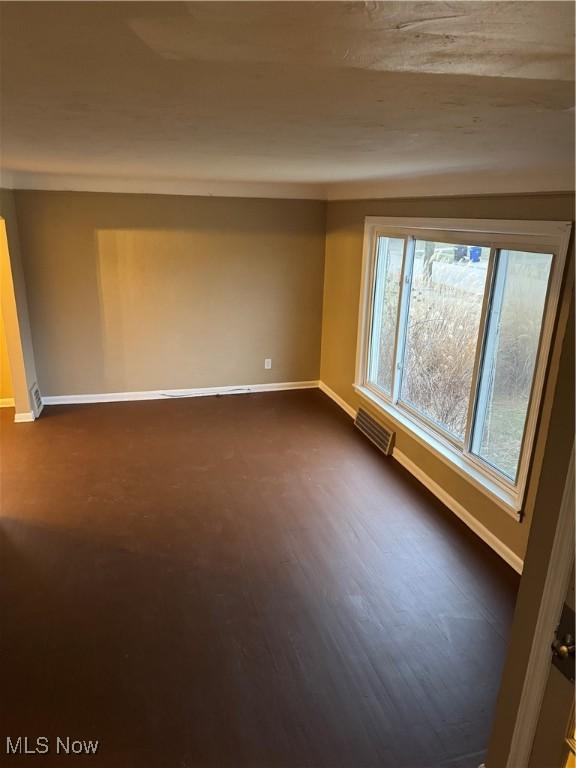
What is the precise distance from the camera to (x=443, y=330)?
3.89 meters

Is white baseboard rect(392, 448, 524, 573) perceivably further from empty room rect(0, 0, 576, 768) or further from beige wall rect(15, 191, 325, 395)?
beige wall rect(15, 191, 325, 395)

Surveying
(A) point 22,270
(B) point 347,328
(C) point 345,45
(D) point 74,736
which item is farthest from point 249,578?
(A) point 22,270

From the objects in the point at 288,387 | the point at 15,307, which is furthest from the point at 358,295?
the point at 15,307

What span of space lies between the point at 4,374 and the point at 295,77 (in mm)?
5084

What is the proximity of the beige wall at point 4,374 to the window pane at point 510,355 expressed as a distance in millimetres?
4370

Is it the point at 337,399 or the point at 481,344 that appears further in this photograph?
the point at 337,399

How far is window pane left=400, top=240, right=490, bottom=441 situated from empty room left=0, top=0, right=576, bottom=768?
0.10 ft

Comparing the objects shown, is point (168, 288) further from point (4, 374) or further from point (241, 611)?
point (241, 611)

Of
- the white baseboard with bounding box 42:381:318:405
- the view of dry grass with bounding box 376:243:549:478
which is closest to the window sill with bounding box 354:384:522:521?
the view of dry grass with bounding box 376:243:549:478

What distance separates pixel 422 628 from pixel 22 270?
4.58 metres

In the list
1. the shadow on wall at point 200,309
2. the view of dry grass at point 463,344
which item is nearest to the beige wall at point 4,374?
the shadow on wall at point 200,309

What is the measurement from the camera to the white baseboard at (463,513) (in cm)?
310

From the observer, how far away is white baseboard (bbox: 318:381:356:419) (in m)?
5.36

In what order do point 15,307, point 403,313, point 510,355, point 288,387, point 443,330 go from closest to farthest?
point 510,355 < point 443,330 < point 403,313 < point 15,307 < point 288,387
